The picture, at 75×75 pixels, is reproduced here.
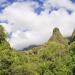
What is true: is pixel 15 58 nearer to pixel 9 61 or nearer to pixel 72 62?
pixel 9 61

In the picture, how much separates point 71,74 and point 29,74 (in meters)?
10.2

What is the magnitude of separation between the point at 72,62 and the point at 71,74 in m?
1.89

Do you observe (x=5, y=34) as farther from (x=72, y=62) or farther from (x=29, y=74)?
(x=72, y=62)

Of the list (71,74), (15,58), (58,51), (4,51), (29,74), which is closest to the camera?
(4,51)

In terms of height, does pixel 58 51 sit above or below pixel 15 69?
above

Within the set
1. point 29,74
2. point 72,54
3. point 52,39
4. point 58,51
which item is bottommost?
point 29,74

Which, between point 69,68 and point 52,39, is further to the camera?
point 52,39

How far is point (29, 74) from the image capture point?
163 feet

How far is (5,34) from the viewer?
145 ft

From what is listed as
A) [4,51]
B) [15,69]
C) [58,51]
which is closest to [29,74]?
[15,69]

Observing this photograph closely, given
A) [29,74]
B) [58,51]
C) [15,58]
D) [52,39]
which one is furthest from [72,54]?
[52,39]

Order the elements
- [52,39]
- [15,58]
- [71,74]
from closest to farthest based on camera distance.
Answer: [15,58]
[71,74]
[52,39]

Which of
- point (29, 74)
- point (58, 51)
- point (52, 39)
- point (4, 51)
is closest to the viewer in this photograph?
point (4, 51)

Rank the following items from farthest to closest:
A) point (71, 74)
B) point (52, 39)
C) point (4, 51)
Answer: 1. point (52, 39)
2. point (71, 74)
3. point (4, 51)
